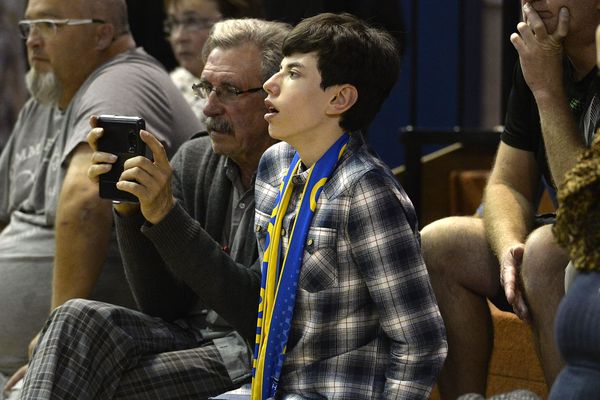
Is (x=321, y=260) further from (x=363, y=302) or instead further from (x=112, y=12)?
(x=112, y=12)

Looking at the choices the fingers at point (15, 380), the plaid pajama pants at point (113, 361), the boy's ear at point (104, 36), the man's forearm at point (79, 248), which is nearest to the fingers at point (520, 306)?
the plaid pajama pants at point (113, 361)

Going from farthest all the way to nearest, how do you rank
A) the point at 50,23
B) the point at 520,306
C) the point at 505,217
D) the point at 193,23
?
the point at 193,23 < the point at 50,23 < the point at 505,217 < the point at 520,306

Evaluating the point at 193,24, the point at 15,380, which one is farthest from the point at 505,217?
the point at 193,24

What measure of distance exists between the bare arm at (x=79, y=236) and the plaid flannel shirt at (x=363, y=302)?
1124mm

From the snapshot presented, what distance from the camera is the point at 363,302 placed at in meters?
2.68

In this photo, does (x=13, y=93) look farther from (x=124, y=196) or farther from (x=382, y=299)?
(x=382, y=299)

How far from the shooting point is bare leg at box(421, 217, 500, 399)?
117 inches

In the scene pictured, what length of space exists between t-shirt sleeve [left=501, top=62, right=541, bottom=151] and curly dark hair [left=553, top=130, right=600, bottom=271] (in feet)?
3.18

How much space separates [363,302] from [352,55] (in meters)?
0.57

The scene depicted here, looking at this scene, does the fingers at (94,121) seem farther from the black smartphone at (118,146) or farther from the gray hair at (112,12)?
the gray hair at (112,12)

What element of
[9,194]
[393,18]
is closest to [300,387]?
[9,194]

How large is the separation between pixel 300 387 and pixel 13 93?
437cm

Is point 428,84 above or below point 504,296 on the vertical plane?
below

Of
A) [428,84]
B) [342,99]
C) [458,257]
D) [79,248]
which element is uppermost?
[342,99]
